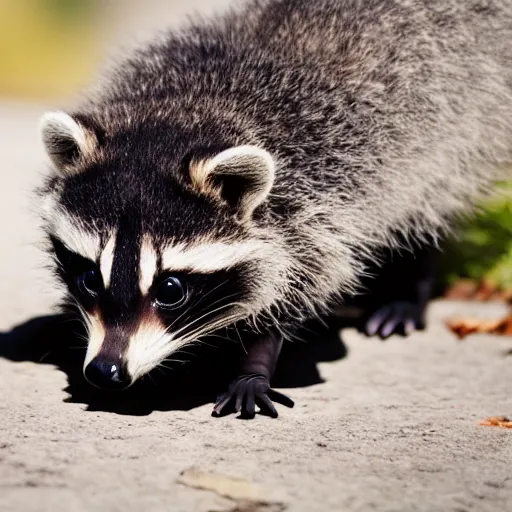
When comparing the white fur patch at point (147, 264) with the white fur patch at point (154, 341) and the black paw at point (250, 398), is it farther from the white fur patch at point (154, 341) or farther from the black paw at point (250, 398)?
the black paw at point (250, 398)

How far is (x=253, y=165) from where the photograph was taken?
4445 millimetres

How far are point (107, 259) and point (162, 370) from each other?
1019 mm

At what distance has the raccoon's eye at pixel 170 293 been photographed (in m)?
4.19

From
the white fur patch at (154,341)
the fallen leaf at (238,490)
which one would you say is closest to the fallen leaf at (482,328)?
the white fur patch at (154,341)

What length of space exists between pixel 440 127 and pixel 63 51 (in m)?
13.5

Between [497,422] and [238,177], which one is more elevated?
[238,177]

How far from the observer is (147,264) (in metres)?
4.11

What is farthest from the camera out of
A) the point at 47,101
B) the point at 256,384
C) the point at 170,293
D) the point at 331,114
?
the point at 47,101

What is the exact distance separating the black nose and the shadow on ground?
0.34m

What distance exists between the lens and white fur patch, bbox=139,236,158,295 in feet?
13.4

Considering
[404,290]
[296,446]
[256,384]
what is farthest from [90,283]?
[404,290]

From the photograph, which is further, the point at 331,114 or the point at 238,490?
the point at 331,114

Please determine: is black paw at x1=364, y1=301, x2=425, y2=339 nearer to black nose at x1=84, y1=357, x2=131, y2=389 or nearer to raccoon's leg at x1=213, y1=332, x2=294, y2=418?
raccoon's leg at x1=213, y1=332, x2=294, y2=418

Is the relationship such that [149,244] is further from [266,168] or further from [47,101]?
[47,101]
